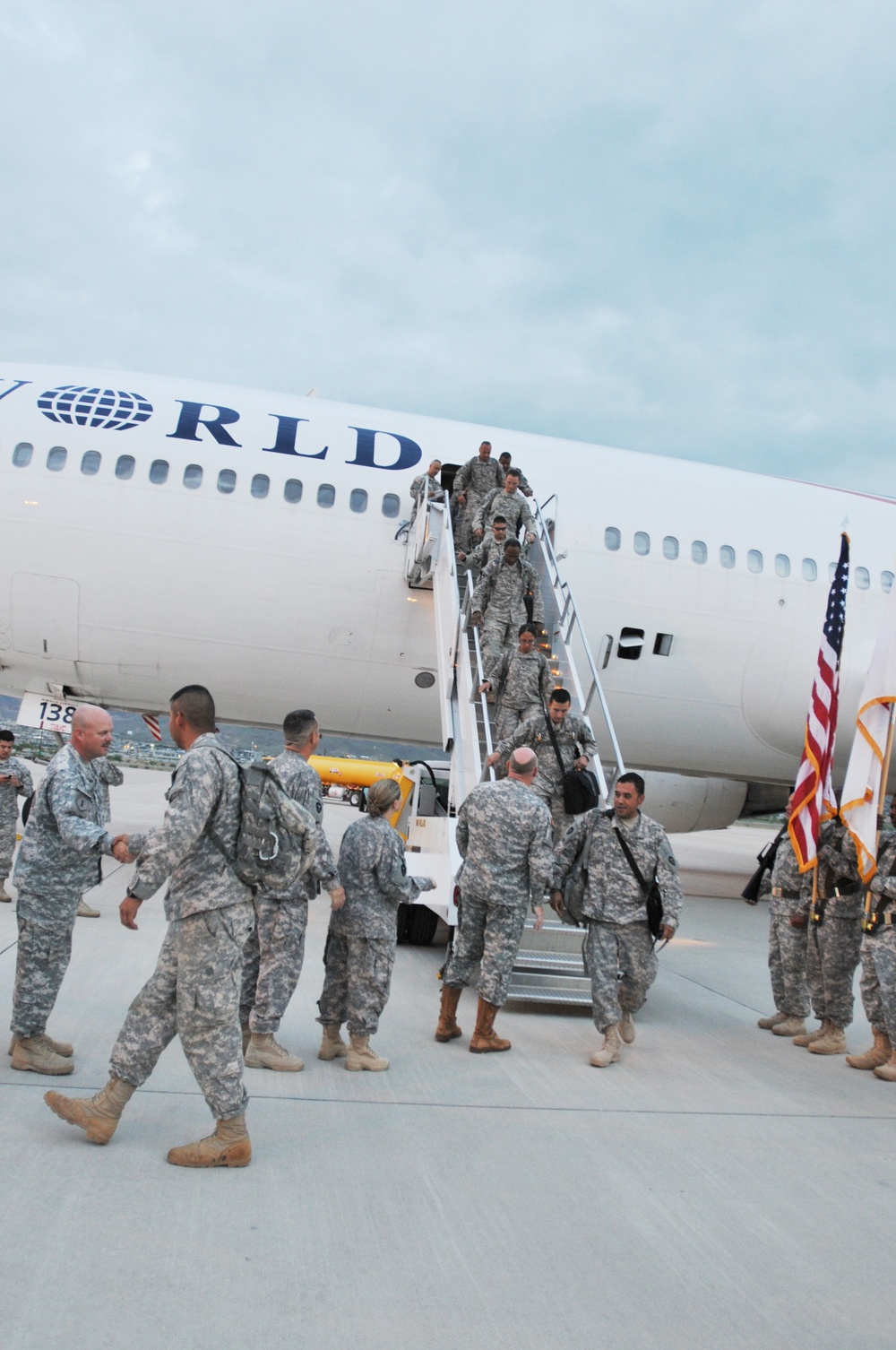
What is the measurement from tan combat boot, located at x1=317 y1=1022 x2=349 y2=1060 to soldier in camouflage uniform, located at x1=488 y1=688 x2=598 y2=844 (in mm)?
2418

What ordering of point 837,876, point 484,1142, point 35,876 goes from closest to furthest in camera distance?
point 484,1142 → point 35,876 → point 837,876

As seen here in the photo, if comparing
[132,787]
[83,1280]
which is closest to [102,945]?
[83,1280]

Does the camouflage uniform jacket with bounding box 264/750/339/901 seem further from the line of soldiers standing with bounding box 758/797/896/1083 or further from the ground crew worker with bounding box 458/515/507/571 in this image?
the ground crew worker with bounding box 458/515/507/571

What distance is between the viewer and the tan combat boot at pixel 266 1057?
5.04 metres

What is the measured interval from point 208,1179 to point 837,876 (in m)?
4.58

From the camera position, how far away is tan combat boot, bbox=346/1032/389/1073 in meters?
5.14

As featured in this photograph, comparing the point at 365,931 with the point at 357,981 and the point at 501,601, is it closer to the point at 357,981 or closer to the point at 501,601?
the point at 357,981

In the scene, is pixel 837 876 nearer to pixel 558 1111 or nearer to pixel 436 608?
pixel 558 1111

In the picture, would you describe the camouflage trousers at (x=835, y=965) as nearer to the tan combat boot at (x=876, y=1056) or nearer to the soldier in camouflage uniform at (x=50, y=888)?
the tan combat boot at (x=876, y=1056)

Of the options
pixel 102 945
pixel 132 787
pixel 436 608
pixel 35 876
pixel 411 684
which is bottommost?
pixel 132 787

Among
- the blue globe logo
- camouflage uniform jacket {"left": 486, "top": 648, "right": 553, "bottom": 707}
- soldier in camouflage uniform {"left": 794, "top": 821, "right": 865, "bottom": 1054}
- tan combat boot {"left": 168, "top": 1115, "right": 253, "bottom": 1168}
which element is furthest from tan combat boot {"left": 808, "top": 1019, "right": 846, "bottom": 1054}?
the blue globe logo

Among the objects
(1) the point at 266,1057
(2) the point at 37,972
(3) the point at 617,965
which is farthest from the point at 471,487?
(2) the point at 37,972

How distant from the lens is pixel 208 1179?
3639 millimetres

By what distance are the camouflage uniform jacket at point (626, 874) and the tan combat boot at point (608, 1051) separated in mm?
631
